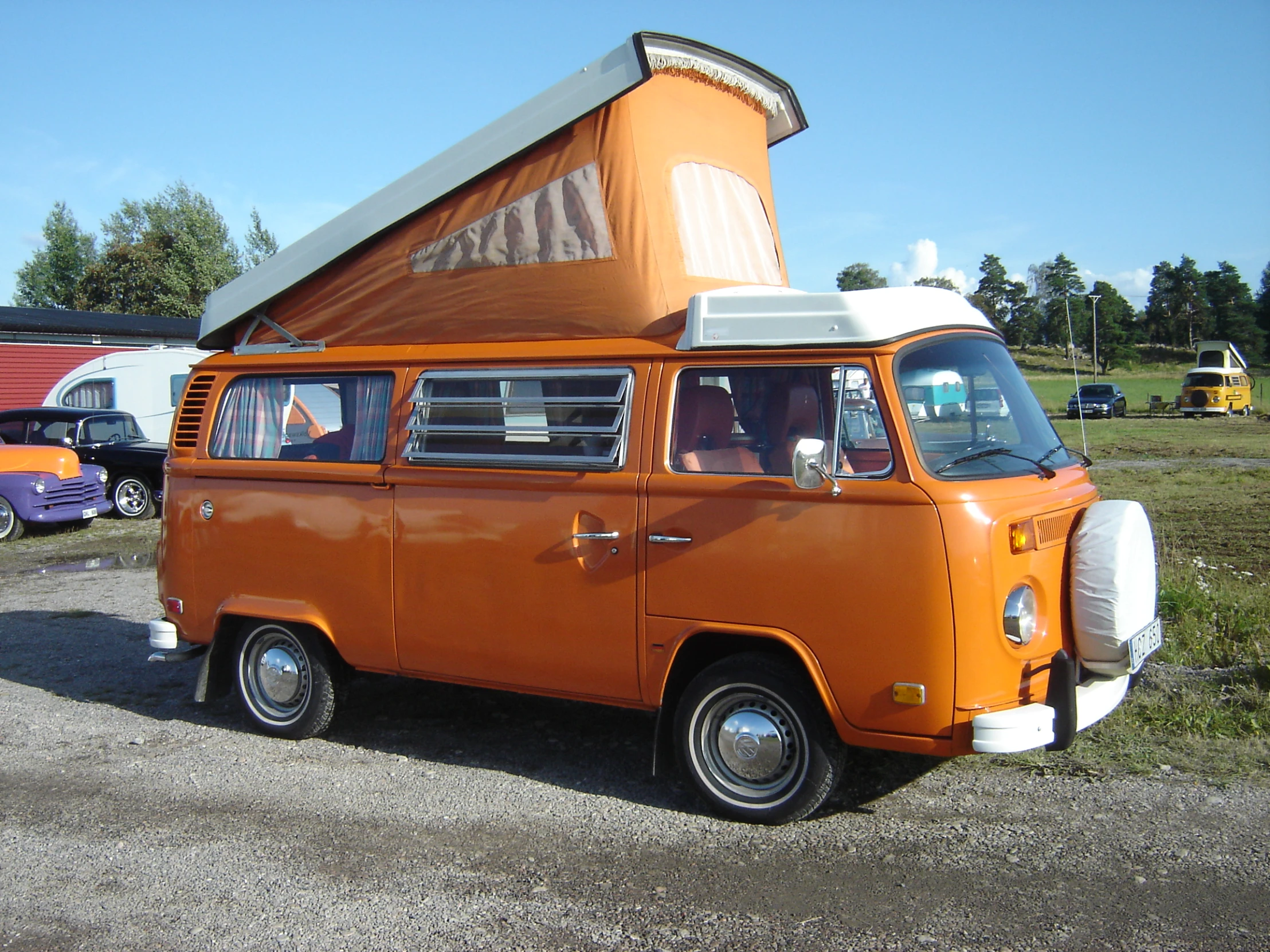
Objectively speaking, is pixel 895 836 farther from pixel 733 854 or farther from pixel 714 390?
pixel 714 390

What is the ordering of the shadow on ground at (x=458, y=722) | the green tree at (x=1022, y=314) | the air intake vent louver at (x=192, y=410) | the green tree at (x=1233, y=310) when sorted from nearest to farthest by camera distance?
the shadow on ground at (x=458, y=722), the air intake vent louver at (x=192, y=410), the green tree at (x=1022, y=314), the green tree at (x=1233, y=310)

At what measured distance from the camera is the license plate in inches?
178

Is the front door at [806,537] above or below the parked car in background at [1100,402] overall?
below

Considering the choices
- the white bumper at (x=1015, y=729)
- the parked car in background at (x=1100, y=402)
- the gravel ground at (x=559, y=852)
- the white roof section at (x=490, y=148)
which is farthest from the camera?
the parked car in background at (x=1100, y=402)

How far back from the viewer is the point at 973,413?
4.80m

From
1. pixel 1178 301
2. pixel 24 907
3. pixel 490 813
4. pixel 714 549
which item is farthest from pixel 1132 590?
pixel 1178 301

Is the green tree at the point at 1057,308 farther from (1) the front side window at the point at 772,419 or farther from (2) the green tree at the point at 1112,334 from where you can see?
(1) the front side window at the point at 772,419

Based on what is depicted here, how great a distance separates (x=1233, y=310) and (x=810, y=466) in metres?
118

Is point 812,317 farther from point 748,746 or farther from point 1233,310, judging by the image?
point 1233,310

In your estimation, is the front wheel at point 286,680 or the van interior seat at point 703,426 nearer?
the van interior seat at point 703,426

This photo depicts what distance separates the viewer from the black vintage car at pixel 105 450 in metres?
17.8

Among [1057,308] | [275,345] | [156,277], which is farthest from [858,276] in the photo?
[275,345]

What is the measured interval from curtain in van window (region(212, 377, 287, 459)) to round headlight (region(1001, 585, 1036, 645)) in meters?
4.22

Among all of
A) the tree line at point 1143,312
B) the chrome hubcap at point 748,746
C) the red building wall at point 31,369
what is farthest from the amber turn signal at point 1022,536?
the tree line at point 1143,312
